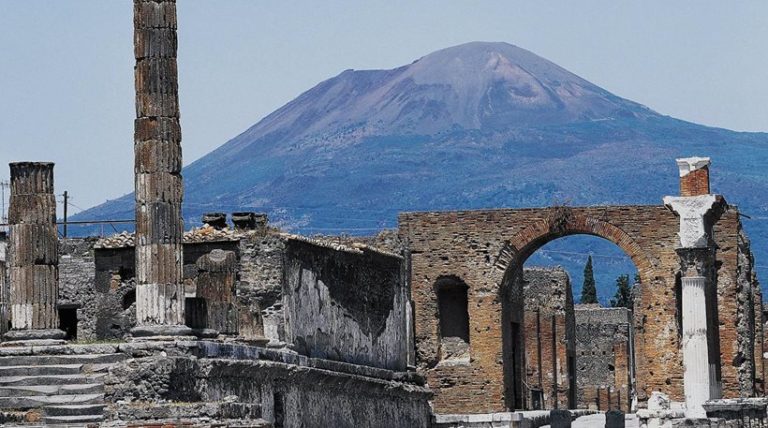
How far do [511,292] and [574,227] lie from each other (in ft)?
10.9

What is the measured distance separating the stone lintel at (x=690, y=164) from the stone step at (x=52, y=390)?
1558 cm

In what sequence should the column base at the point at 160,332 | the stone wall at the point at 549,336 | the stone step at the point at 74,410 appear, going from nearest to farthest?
the stone step at the point at 74,410 → the column base at the point at 160,332 → the stone wall at the point at 549,336

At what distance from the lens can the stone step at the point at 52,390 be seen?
30047mm

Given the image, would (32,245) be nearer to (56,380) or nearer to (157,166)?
(157,166)

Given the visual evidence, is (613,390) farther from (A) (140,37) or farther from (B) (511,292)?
(A) (140,37)

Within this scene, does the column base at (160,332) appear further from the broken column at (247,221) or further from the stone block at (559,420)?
the stone block at (559,420)

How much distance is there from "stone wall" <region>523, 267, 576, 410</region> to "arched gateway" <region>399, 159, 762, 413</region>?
29.2ft

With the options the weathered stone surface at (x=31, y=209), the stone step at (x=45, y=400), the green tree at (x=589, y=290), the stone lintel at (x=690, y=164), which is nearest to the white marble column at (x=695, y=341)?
the stone lintel at (x=690, y=164)

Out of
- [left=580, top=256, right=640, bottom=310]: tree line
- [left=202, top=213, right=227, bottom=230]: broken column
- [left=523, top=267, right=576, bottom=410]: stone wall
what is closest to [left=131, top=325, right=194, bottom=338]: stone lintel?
[left=202, top=213, right=227, bottom=230]: broken column

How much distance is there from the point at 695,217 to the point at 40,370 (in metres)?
15.7

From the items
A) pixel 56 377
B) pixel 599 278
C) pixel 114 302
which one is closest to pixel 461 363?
pixel 114 302

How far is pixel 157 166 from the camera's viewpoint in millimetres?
33406

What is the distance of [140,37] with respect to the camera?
33.2 meters

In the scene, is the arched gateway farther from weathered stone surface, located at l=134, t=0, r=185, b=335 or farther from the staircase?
the staircase
